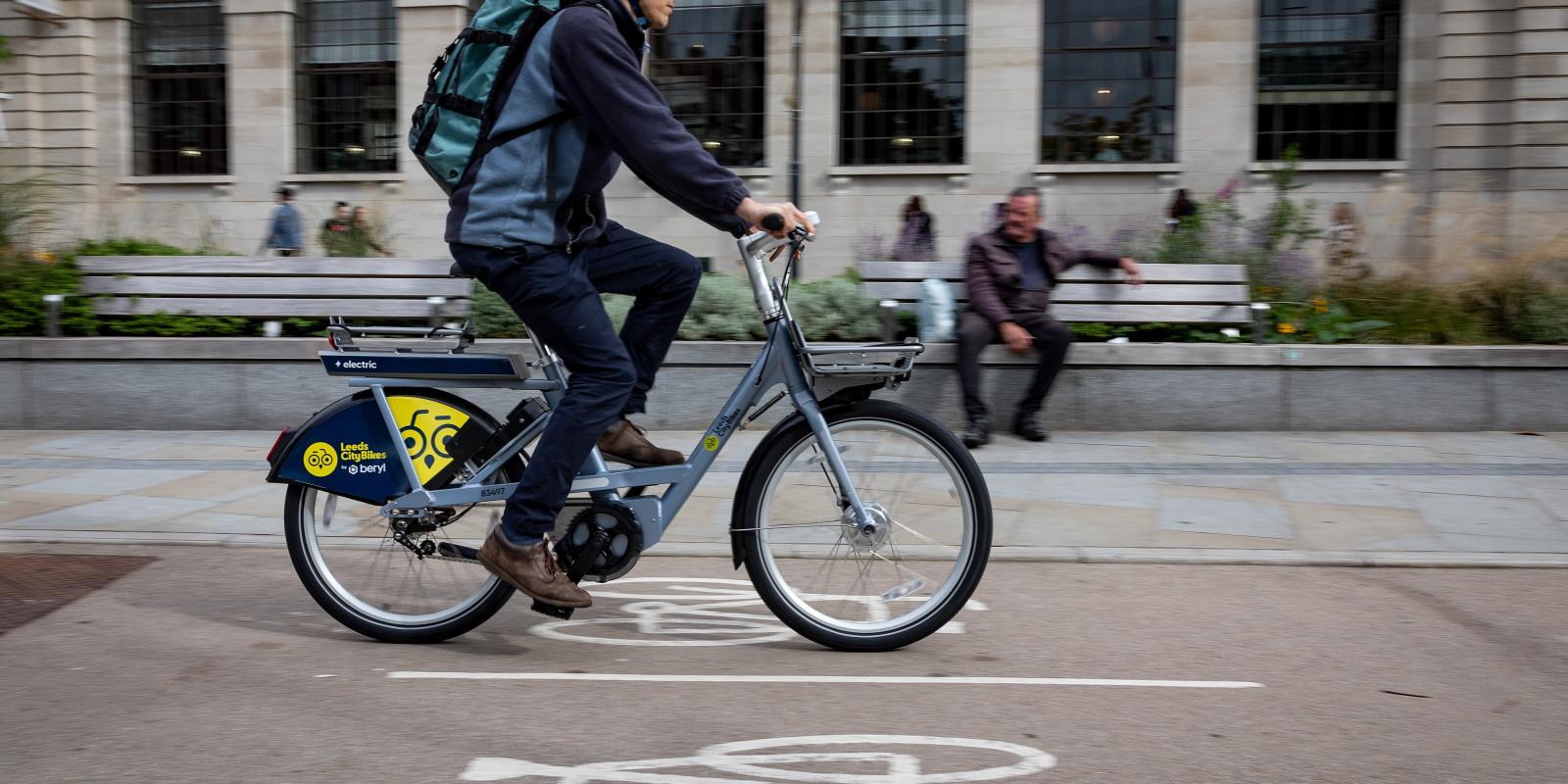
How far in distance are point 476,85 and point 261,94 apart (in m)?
20.0

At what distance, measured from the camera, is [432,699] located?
3.46 meters

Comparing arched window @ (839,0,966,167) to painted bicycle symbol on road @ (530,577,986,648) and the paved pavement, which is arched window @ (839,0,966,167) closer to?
the paved pavement

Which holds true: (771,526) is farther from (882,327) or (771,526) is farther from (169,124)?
(169,124)

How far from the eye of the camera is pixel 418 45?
67.8ft

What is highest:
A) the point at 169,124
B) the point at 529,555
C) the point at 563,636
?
the point at 169,124

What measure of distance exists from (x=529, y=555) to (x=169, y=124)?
21640 mm

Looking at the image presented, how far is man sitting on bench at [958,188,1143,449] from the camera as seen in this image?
8.03 metres

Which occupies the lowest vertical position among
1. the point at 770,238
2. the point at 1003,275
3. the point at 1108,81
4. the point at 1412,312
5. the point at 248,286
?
the point at 1412,312

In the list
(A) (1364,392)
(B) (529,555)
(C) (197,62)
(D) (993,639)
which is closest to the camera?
(B) (529,555)

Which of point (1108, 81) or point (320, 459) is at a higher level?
point (1108, 81)

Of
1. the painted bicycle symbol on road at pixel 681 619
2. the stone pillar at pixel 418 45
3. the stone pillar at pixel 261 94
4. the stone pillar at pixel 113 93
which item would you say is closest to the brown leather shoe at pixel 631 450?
the painted bicycle symbol on road at pixel 681 619

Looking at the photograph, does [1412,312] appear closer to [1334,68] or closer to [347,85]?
[1334,68]

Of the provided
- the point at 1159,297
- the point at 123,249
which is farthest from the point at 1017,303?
the point at 123,249

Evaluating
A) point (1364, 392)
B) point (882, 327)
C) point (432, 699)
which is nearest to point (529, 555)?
point (432, 699)
